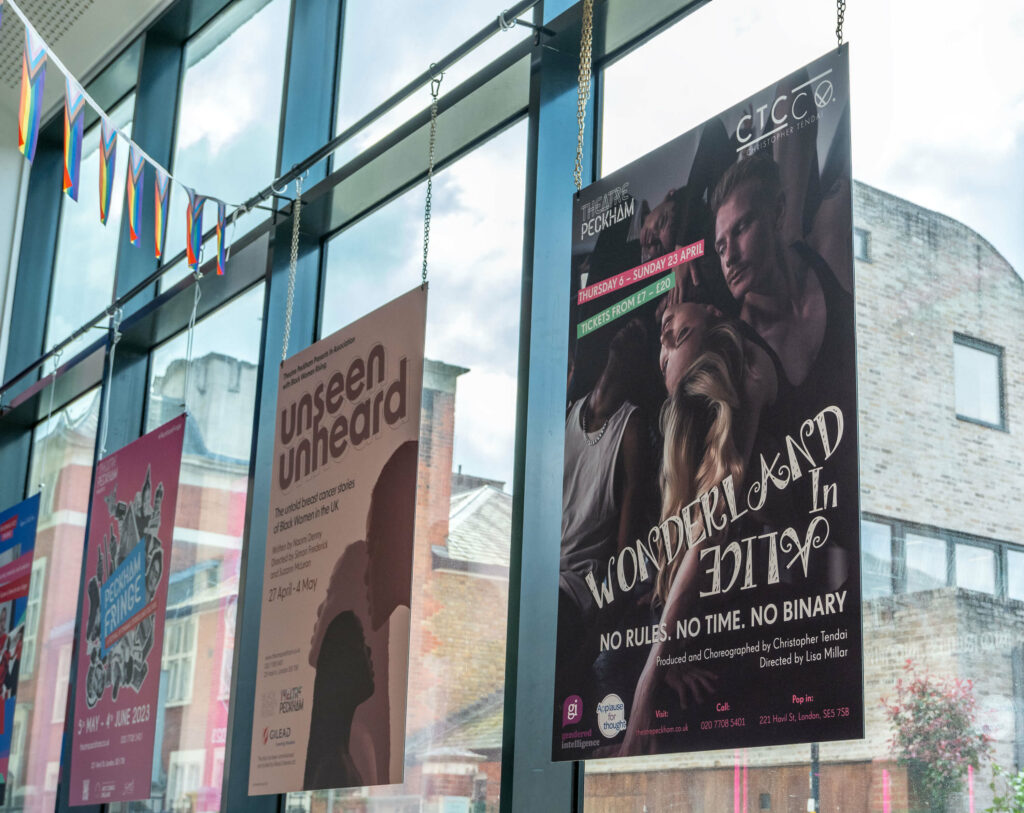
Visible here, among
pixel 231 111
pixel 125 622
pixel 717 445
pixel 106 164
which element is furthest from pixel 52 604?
pixel 717 445

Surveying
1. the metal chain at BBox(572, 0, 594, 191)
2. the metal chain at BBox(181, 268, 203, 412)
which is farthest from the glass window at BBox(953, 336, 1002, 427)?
the metal chain at BBox(181, 268, 203, 412)

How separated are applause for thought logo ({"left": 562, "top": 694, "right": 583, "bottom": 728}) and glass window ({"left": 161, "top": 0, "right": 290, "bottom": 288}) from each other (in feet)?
10.3

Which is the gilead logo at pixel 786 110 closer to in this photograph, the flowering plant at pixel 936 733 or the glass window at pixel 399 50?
the flowering plant at pixel 936 733

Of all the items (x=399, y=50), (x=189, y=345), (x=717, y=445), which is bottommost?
(x=717, y=445)

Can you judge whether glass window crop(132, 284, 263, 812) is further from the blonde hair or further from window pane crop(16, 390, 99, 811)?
the blonde hair

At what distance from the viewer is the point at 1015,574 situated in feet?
7.92

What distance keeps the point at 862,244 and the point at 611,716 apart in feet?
3.86

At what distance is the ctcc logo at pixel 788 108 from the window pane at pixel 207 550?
3009 mm

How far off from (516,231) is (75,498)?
12.8 feet

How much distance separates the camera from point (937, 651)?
2.52 metres

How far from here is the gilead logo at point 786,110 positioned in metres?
2.58

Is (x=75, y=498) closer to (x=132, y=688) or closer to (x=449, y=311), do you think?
(x=132, y=688)

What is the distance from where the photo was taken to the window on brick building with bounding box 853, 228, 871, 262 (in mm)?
2865

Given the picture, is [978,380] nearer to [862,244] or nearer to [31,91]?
[862,244]
